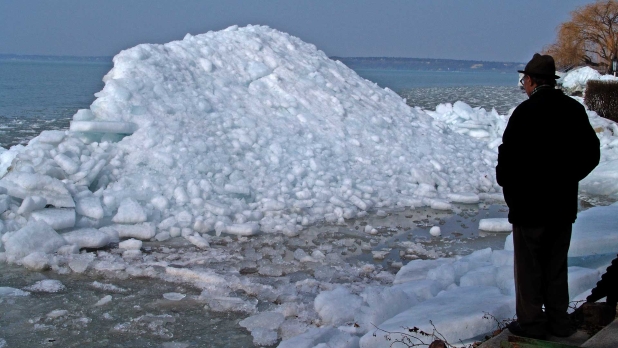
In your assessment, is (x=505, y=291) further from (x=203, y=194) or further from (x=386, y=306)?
(x=203, y=194)

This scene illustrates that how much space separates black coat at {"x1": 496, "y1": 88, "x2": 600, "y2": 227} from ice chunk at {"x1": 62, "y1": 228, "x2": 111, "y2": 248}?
4.63 m

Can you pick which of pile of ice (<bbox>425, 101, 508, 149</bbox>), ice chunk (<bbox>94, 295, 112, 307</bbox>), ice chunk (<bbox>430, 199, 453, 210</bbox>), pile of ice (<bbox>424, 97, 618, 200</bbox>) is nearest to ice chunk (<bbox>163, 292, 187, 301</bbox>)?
ice chunk (<bbox>94, 295, 112, 307</bbox>)

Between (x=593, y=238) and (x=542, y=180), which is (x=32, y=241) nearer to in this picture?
(x=542, y=180)

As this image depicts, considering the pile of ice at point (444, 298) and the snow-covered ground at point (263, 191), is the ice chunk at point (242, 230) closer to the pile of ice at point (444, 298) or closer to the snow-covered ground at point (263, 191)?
the snow-covered ground at point (263, 191)

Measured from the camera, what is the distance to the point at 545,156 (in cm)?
330

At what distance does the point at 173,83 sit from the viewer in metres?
10.0

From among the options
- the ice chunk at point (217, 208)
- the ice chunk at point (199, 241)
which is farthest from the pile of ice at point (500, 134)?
the ice chunk at point (199, 241)

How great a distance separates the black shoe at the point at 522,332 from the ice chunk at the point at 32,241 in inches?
184

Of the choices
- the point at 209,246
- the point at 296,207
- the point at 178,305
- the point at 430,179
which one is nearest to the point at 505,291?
the point at 178,305

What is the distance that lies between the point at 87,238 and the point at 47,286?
44.1 inches

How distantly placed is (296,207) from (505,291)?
3.98 metres

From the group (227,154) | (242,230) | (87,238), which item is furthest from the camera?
(227,154)

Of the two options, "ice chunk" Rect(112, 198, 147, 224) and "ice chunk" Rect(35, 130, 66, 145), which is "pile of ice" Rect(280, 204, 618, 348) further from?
"ice chunk" Rect(35, 130, 66, 145)

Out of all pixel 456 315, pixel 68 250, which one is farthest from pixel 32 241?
pixel 456 315
